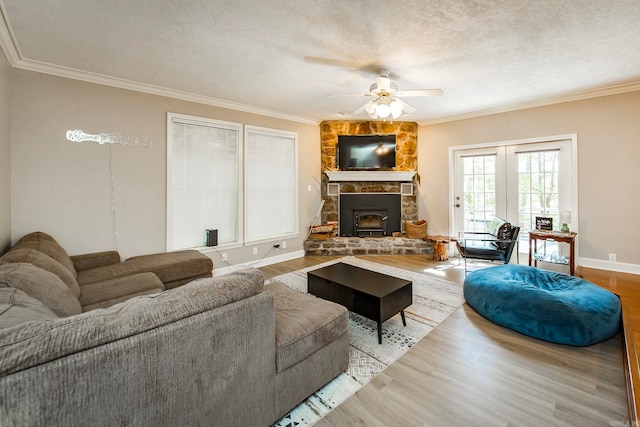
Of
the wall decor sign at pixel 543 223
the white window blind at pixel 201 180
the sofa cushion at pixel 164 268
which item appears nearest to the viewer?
the sofa cushion at pixel 164 268

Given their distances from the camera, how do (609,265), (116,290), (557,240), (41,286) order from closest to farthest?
(41,286), (116,290), (557,240), (609,265)

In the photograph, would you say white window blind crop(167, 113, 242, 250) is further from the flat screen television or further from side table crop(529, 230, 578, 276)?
side table crop(529, 230, 578, 276)

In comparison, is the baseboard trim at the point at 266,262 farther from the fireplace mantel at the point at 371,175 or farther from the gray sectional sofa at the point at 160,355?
the gray sectional sofa at the point at 160,355

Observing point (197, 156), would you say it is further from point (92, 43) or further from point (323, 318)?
point (323, 318)

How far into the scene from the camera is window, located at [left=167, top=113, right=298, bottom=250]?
3918 mm

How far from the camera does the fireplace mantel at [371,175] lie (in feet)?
17.9

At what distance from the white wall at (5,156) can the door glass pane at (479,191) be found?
20.6 feet

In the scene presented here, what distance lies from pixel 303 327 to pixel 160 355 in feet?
2.61

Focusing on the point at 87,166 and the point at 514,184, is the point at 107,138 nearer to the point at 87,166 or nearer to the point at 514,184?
the point at 87,166

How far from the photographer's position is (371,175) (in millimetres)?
5484

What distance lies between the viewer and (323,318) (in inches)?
69.6

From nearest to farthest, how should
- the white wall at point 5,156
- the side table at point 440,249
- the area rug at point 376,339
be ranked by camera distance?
the area rug at point 376,339
the white wall at point 5,156
the side table at point 440,249

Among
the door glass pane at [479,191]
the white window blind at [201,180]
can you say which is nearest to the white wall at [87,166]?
the white window blind at [201,180]

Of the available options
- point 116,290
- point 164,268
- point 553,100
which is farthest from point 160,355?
point 553,100
